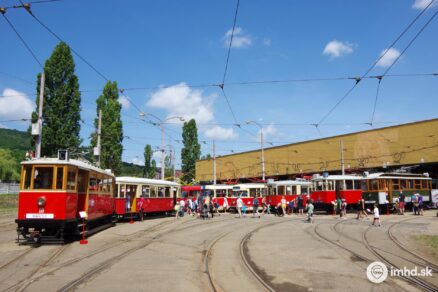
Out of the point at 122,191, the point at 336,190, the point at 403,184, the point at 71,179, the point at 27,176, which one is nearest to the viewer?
the point at 27,176

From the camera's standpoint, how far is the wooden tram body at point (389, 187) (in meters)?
32.2

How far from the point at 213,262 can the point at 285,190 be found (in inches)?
1016

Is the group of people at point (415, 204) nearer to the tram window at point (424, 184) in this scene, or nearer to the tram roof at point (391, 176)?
the tram roof at point (391, 176)

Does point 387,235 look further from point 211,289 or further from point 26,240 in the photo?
point 26,240

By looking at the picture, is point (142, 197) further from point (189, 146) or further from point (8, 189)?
point (189, 146)

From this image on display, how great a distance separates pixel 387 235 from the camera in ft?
55.2

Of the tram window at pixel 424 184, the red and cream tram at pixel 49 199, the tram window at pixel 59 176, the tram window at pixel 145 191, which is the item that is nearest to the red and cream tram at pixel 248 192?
the tram window at pixel 145 191

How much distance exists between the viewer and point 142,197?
27.3m

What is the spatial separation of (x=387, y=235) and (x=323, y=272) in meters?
8.81

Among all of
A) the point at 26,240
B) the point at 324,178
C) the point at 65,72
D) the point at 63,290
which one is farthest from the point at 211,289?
the point at 65,72

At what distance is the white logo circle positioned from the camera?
8619 mm

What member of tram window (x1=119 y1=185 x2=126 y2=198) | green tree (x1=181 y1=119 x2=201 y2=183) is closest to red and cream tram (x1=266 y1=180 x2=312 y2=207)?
tram window (x1=119 y1=185 x2=126 y2=198)

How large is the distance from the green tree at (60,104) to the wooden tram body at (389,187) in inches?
1004

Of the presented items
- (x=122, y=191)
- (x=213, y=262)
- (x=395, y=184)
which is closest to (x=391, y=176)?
(x=395, y=184)
